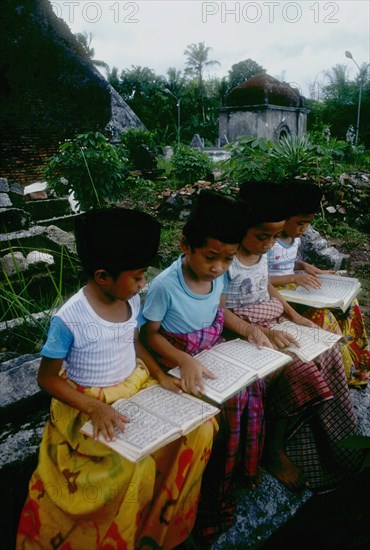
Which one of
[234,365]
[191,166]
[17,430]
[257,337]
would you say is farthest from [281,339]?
[191,166]

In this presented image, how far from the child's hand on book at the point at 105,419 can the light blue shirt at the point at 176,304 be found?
1.43 ft

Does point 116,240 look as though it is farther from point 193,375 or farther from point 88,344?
point 193,375

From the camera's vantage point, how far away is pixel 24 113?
12227 millimetres

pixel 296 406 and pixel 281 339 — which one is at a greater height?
pixel 281 339

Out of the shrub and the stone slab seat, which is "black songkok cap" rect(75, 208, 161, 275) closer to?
the stone slab seat

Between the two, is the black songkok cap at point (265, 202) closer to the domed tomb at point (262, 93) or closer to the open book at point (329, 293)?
the open book at point (329, 293)

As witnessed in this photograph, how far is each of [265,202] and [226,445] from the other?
1.04 metres

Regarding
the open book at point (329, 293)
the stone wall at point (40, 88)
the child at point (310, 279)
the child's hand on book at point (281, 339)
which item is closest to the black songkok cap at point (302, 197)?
the child at point (310, 279)

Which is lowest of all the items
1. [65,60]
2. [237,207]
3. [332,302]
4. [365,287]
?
[365,287]

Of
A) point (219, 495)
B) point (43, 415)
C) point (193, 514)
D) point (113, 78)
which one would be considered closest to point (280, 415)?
point (219, 495)

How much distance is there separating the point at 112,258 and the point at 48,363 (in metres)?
0.41

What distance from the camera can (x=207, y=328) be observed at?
1752 millimetres

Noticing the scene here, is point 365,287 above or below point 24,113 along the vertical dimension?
below

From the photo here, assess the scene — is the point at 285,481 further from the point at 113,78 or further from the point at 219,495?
the point at 113,78
